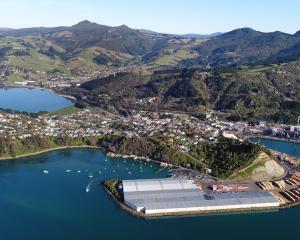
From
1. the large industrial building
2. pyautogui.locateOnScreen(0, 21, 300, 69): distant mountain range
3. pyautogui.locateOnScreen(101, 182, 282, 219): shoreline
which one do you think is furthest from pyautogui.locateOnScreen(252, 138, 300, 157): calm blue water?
pyautogui.locateOnScreen(0, 21, 300, 69): distant mountain range

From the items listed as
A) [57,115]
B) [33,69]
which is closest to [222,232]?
[57,115]

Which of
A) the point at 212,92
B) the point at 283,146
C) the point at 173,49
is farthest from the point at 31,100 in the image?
the point at 173,49

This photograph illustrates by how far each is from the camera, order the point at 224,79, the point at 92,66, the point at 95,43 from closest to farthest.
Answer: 1. the point at 224,79
2. the point at 92,66
3. the point at 95,43

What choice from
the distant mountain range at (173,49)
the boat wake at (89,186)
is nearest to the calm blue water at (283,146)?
the boat wake at (89,186)

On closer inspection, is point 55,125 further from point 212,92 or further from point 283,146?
point 212,92

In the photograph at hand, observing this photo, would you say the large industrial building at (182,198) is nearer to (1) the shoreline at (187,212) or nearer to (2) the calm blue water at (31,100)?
(1) the shoreline at (187,212)

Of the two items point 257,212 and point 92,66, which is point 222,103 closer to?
point 257,212
